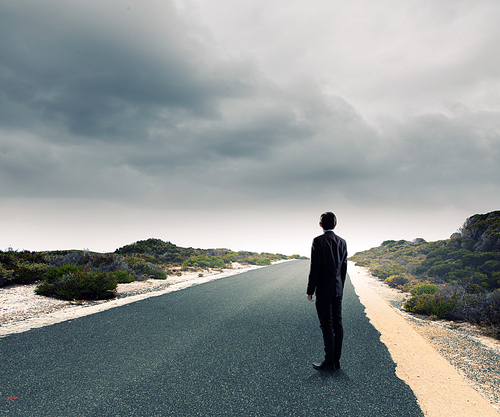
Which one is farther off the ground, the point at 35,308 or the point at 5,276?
the point at 5,276

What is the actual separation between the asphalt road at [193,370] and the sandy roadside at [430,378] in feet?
0.62

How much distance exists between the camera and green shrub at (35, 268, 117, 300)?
9547 mm

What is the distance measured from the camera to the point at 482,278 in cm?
1148

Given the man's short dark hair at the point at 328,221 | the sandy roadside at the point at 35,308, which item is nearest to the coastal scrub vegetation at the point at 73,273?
the sandy roadside at the point at 35,308

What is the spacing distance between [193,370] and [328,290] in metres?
2.39

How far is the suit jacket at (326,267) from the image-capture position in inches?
167

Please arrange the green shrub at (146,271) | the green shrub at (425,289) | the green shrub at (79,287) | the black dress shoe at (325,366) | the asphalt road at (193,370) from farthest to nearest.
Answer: the green shrub at (146,271) → the green shrub at (425,289) → the green shrub at (79,287) → the black dress shoe at (325,366) → the asphalt road at (193,370)

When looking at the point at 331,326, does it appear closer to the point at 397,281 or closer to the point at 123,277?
the point at 123,277

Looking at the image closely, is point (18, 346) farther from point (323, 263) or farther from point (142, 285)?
point (142, 285)

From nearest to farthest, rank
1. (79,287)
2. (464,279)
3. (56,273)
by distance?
(79,287) < (56,273) < (464,279)

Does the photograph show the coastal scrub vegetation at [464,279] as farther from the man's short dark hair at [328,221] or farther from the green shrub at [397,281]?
the man's short dark hair at [328,221]

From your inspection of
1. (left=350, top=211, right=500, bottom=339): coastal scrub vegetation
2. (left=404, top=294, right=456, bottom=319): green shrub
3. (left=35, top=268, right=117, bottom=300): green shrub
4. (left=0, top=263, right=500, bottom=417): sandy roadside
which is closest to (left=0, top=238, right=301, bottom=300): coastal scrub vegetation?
(left=35, top=268, right=117, bottom=300): green shrub

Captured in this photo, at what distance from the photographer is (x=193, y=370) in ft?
13.2

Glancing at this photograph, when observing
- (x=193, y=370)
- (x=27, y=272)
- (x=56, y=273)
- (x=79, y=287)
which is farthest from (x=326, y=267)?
(x=27, y=272)
